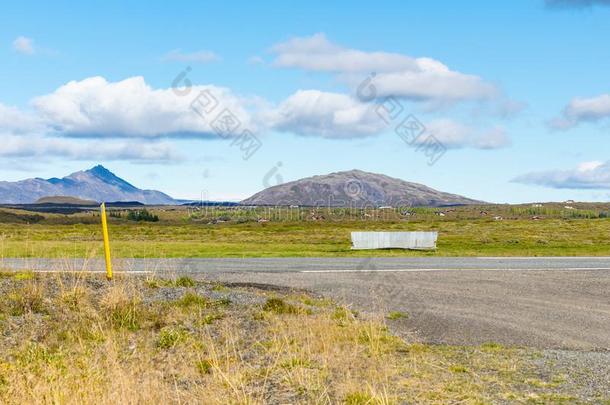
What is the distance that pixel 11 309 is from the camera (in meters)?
12.1

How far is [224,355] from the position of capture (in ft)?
30.4

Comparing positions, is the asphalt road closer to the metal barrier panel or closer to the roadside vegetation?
the roadside vegetation

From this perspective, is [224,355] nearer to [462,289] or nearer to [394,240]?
[462,289]

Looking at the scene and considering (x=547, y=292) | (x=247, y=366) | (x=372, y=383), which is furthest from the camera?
(x=547, y=292)

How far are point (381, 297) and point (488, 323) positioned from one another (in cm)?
322

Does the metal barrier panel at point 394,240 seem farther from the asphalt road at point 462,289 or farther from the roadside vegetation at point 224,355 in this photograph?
the roadside vegetation at point 224,355

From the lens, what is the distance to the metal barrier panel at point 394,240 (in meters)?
30.6

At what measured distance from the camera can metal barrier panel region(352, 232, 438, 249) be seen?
100 ft

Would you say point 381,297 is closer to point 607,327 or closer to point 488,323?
point 488,323

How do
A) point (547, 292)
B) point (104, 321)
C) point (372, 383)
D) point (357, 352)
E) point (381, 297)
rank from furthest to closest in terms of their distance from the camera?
point (547, 292) → point (381, 297) → point (104, 321) → point (357, 352) → point (372, 383)

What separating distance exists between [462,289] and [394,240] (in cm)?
1434

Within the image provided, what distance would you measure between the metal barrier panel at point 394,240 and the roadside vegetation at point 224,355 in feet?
55.2

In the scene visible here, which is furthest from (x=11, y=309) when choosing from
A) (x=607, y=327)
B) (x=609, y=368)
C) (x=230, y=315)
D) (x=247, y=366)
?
(x=607, y=327)

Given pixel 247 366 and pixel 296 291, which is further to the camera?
pixel 296 291
